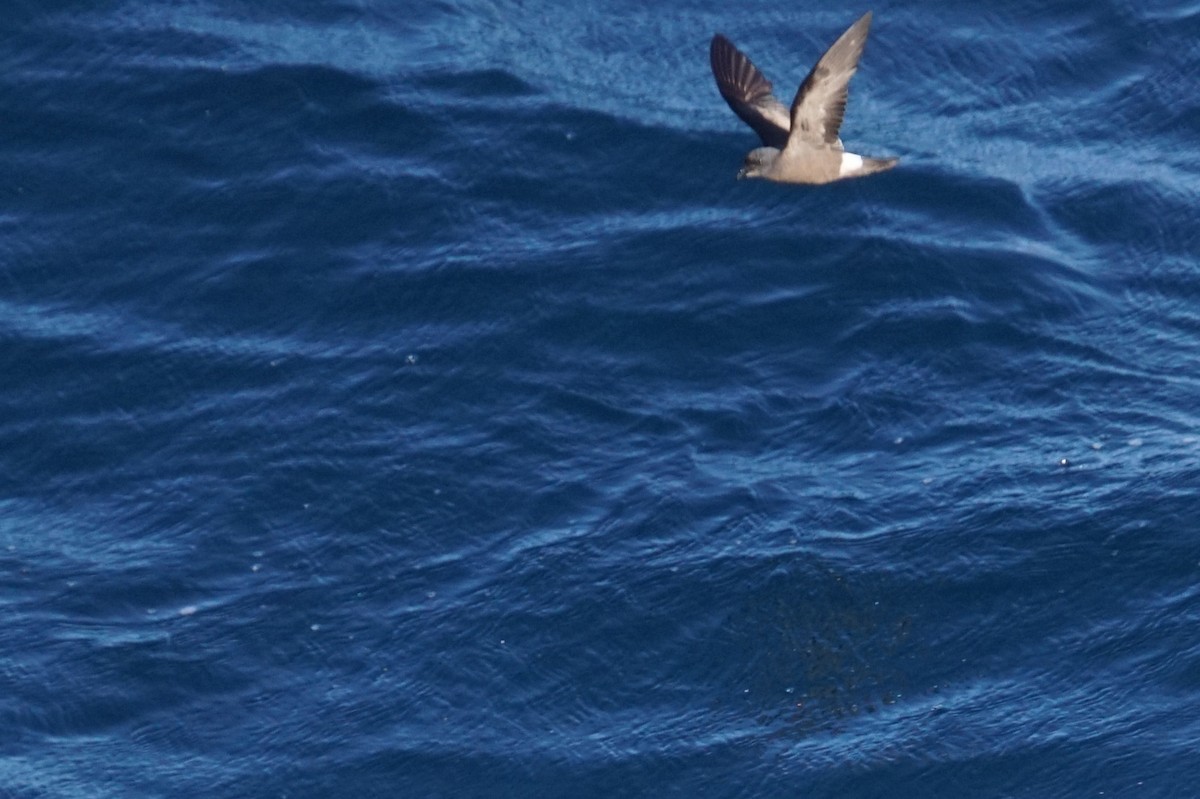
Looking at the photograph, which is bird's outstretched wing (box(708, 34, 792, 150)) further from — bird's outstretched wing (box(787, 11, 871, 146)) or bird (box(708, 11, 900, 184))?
bird's outstretched wing (box(787, 11, 871, 146))

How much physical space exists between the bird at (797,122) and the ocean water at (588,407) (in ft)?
20.2

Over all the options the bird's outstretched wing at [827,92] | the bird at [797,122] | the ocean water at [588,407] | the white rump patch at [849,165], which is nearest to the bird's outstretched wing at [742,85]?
the bird at [797,122]

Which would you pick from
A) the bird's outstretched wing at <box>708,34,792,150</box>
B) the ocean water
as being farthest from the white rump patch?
the ocean water

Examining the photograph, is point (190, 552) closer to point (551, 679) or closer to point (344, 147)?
point (551, 679)

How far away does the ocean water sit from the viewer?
28984 millimetres

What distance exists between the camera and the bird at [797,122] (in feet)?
83.5

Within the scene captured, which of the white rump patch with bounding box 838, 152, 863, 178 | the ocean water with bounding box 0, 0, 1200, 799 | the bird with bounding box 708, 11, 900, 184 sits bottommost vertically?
the ocean water with bounding box 0, 0, 1200, 799

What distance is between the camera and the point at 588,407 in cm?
3234

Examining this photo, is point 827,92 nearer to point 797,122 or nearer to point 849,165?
point 797,122

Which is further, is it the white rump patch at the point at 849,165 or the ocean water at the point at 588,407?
the ocean water at the point at 588,407

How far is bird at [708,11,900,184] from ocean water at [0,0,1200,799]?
20.2 ft

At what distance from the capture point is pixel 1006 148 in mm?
35906

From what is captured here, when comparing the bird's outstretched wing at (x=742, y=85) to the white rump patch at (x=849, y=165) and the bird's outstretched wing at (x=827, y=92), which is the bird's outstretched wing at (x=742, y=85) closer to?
the bird's outstretched wing at (x=827, y=92)

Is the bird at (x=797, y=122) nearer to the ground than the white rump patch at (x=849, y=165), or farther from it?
farther from it
